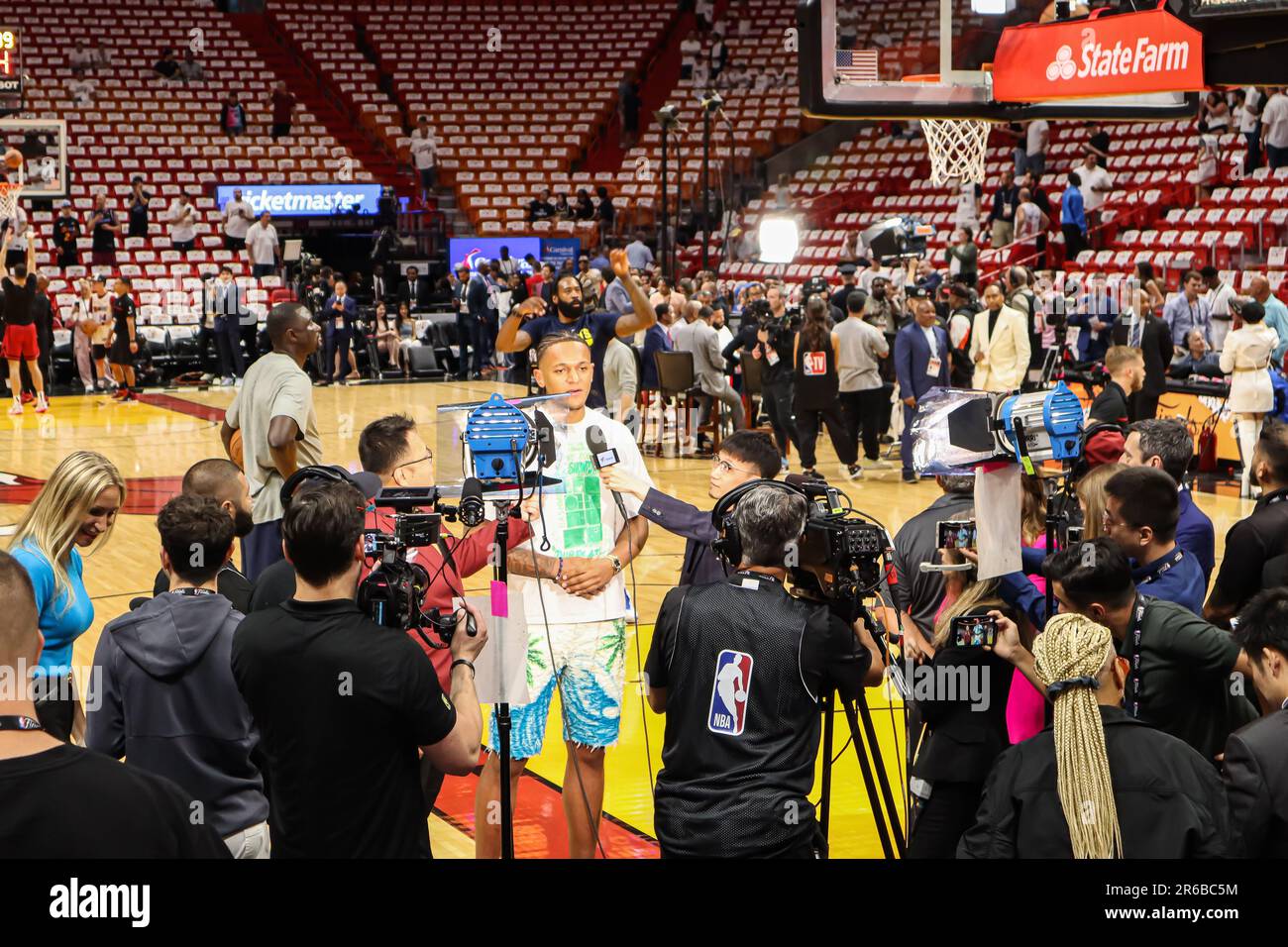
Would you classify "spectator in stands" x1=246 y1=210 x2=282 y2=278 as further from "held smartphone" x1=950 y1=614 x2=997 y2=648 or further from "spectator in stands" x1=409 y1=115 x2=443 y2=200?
"held smartphone" x1=950 y1=614 x2=997 y2=648

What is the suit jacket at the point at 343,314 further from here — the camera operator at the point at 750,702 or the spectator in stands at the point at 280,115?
the camera operator at the point at 750,702

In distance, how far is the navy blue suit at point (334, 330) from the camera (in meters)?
19.4

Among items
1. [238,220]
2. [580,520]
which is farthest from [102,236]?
[580,520]

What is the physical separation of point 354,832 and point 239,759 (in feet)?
1.68

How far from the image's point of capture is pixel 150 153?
24.6 metres

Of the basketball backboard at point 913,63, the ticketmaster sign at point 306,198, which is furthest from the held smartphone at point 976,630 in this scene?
the ticketmaster sign at point 306,198

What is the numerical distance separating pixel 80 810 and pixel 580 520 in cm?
249

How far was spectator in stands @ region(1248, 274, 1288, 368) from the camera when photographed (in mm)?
11273

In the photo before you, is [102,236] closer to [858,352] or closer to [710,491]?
[858,352]

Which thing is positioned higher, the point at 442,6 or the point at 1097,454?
the point at 442,6

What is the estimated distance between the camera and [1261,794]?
2703mm

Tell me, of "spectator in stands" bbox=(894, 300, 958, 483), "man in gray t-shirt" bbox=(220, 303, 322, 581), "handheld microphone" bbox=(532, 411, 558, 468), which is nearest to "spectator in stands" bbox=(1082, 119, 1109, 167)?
"spectator in stands" bbox=(894, 300, 958, 483)

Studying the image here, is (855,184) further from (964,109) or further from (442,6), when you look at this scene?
(964,109)

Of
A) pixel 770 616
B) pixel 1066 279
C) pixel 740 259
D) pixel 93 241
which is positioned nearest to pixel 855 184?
pixel 740 259
